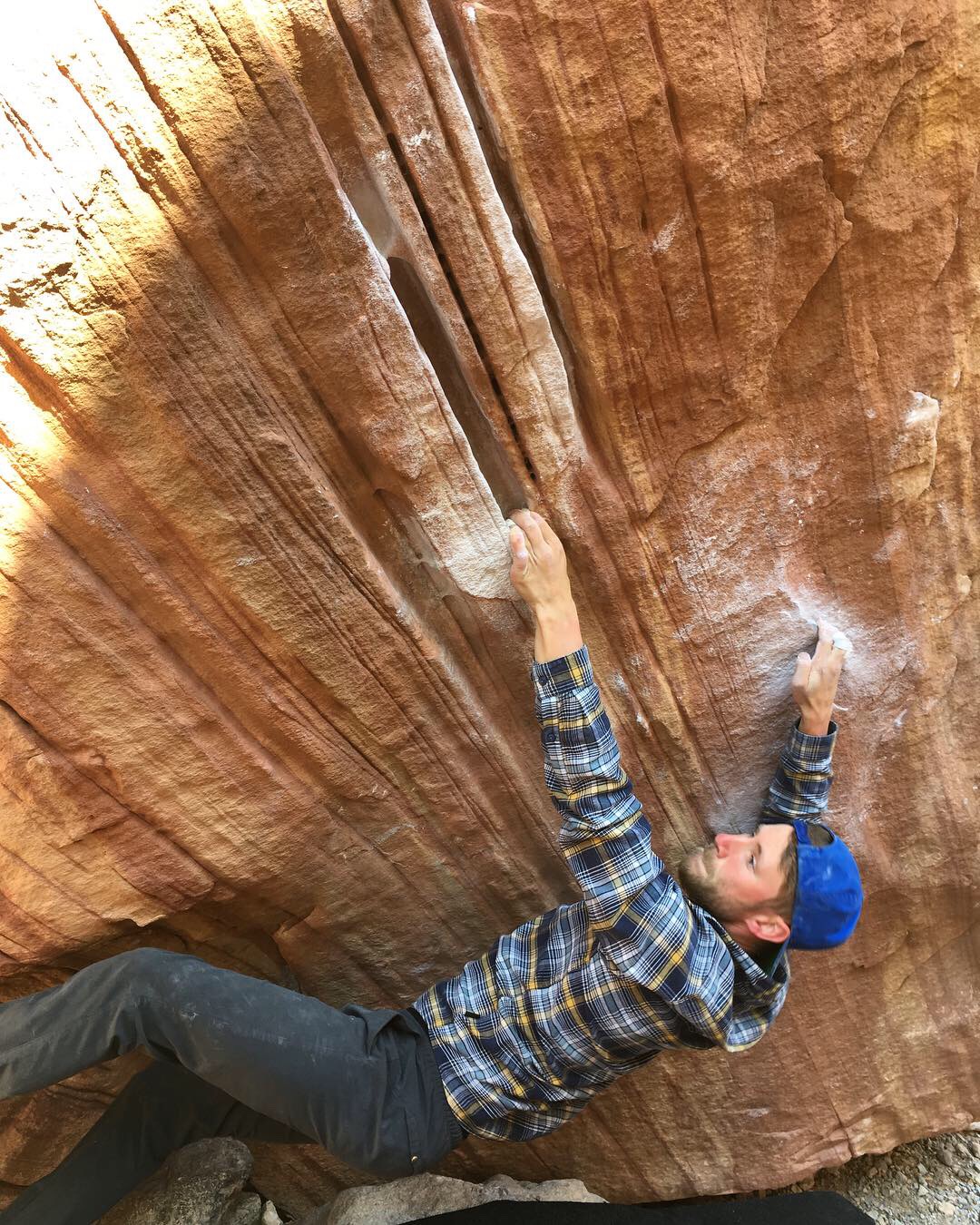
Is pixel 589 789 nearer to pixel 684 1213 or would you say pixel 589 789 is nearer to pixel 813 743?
pixel 813 743

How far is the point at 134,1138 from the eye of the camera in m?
2.18

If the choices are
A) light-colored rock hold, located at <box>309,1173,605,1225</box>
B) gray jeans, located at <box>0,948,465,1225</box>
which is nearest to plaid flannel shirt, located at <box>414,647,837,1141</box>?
gray jeans, located at <box>0,948,465,1225</box>

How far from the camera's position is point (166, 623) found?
5.90ft

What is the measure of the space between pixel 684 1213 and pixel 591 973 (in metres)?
0.85

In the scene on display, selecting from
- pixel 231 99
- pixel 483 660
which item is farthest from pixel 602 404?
pixel 231 99

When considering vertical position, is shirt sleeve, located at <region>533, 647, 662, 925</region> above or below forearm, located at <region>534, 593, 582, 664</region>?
below

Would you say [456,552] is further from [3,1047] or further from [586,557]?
[3,1047]

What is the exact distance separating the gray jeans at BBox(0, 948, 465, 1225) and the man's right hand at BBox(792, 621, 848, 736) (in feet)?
4.21

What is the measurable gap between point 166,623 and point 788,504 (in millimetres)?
1532

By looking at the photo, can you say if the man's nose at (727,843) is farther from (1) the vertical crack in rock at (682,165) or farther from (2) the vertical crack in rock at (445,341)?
(1) the vertical crack in rock at (682,165)

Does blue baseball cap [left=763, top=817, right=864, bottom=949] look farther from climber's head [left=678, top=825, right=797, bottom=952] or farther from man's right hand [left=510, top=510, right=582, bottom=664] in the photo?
man's right hand [left=510, top=510, right=582, bottom=664]

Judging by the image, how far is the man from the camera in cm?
185

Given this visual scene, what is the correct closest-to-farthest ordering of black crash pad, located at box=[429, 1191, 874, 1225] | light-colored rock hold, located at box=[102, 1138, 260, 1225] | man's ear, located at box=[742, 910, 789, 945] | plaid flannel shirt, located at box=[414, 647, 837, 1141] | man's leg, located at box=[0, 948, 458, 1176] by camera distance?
man's leg, located at box=[0, 948, 458, 1176], plaid flannel shirt, located at box=[414, 647, 837, 1141], man's ear, located at box=[742, 910, 789, 945], black crash pad, located at box=[429, 1191, 874, 1225], light-colored rock hold, located at box=[102, 1138, 260, 1225]

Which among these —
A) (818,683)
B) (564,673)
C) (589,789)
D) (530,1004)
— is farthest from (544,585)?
(530,1004)
